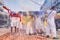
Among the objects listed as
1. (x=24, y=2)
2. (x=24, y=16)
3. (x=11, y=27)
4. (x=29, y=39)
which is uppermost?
(x=24, y=2)

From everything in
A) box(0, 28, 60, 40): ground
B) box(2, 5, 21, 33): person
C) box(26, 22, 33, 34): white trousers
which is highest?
box(2, 5, 21, 33): person

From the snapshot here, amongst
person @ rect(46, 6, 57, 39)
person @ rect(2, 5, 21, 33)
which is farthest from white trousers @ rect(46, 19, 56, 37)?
person @ rect(2, 5, 21, 33)

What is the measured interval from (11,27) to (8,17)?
10 cm

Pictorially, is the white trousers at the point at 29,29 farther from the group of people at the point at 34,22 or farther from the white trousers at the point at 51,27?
the white trousers at the point at 51,27

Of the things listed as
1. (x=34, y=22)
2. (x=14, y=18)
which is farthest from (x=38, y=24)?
(x=14, y=18)

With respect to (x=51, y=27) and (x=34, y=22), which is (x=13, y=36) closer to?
(x=34, y=22)

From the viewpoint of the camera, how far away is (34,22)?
3.98 ft

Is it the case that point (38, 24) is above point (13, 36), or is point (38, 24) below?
above

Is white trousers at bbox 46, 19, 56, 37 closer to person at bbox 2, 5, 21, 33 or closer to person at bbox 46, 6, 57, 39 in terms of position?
person at bbox 46, 6, 57, 39

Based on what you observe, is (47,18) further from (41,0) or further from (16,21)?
Result: (16,21)

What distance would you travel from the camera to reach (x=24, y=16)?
1.21 metres

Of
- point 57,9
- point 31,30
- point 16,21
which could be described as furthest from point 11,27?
point 57,9

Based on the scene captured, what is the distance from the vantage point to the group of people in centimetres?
120

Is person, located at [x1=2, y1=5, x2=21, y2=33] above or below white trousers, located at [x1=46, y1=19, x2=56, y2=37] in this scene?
above
